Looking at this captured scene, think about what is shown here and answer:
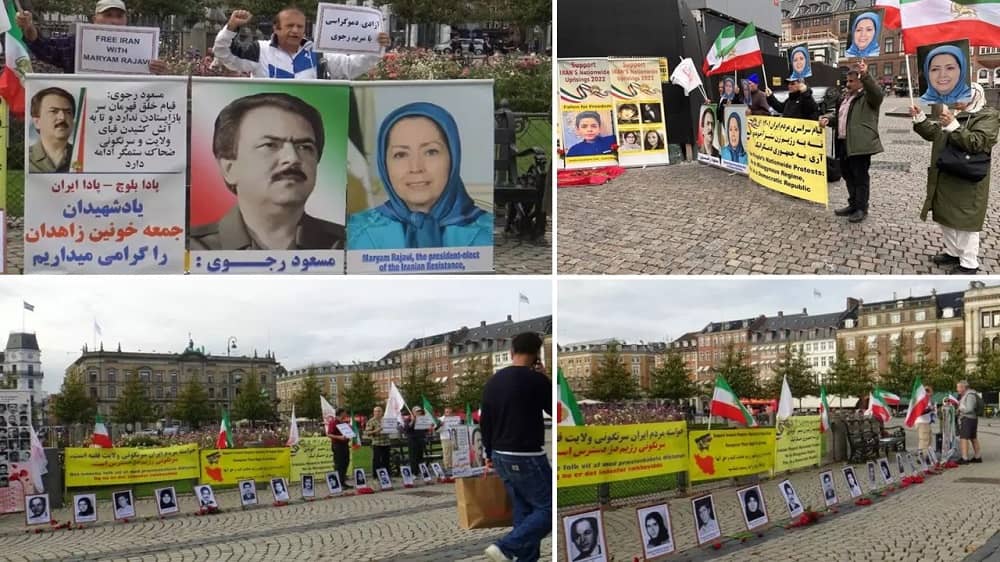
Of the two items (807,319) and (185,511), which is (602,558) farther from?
(185,511)

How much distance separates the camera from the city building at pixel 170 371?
687 centimetres

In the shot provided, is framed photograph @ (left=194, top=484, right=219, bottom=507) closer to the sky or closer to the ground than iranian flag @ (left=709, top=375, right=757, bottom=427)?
closer to the ground

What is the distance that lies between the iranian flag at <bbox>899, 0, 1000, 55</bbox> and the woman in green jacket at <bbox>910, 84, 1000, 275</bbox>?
0.41 m

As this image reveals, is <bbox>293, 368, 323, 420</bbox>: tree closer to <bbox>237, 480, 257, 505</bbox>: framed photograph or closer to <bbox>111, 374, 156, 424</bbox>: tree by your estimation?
<bbox>111, 374, 156, 424</bbox>: tree

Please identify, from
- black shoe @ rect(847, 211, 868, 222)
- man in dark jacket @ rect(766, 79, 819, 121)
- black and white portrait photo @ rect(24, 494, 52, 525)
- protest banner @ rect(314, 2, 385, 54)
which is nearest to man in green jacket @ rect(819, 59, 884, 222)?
black shoe @ rect(847, 211, 868, 222)

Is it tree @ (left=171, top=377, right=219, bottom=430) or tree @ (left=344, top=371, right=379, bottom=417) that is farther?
tree @ (left=171, top=377, right=219, bottom=430)

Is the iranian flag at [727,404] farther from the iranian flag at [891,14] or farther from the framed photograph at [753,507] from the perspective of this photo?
the iranian flag at [891,14]

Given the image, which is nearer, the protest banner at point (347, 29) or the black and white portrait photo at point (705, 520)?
the black and white portrait photo at point (705, 520)

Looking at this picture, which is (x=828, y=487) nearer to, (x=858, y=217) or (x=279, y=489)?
(x=858, y=217)

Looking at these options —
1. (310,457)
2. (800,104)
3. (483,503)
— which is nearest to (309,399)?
(310,457)

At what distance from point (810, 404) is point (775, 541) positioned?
37.6 inches

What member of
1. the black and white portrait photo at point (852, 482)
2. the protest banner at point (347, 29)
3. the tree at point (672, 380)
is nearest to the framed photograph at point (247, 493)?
the protest banner at point (347, 29)

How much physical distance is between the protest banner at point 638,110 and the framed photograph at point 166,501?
23.7 feet

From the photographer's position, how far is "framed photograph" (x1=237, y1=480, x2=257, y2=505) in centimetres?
825
